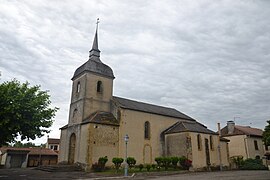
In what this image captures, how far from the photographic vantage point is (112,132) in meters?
28.0

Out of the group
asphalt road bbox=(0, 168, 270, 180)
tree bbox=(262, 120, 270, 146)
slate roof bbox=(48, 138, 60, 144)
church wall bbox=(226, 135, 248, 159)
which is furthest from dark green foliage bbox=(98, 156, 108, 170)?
slate roof bbox=(48, 138, 60, 144)

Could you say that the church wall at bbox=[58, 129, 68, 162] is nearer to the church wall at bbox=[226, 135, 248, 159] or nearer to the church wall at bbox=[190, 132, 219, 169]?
the church wall at bbox=[190, 132, 219, 169]

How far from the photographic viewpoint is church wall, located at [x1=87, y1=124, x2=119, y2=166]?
25922mm

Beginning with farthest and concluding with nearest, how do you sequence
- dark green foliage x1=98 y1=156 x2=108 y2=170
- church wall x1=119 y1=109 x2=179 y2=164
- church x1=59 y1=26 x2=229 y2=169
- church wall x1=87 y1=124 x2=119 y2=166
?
church wall x1=119 y1=109 x2=179 y2=164 → church x1=59 y1=26 x2=229 y2=169 → church wall x1=87 y1=124 x2=119 y2=166 → dark green foliage x1=98 y1=156 x2=108 y2=170

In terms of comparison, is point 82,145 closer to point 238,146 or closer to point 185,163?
point 185,163

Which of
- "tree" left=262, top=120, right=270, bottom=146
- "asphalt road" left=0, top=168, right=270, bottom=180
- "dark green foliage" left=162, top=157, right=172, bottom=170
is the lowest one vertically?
"asphalt road" left=0, top=168, right=270, bottom=180

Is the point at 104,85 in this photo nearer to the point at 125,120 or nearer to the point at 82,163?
the point at 125,120

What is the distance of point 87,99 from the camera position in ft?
97.0

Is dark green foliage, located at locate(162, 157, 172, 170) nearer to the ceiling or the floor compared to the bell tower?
nearer to the floor

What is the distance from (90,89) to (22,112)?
14131 mm

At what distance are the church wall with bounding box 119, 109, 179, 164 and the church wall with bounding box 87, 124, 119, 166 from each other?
82 centimetres

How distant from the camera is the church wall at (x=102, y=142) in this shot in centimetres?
2592

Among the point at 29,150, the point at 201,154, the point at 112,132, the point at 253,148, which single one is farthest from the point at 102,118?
the point at 253,148

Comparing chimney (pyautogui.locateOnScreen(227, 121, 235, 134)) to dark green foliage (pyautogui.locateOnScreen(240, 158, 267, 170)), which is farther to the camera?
chimney (pyautogui.locateOnScreen(227, 121, 235, 134))
